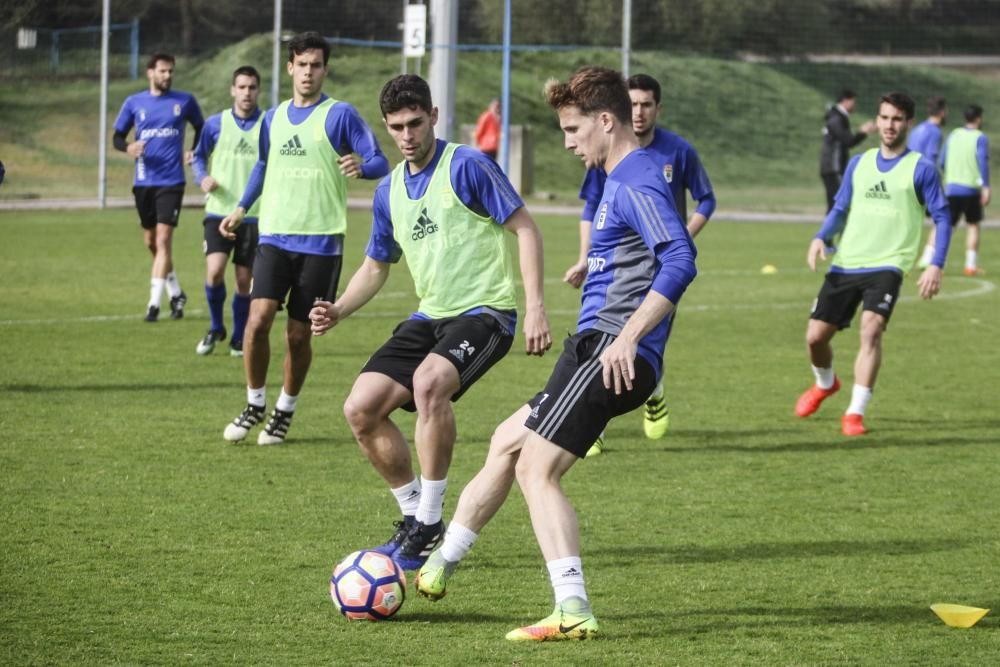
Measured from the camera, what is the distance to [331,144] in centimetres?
898

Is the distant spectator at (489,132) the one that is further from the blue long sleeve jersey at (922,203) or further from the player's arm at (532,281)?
the player's arm at (532,281)

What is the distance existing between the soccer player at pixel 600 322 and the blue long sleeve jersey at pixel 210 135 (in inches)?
305

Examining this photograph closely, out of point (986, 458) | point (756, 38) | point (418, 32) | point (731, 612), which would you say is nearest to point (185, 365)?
point (986, 458)

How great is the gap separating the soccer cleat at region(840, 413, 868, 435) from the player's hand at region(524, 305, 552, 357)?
4.34 m

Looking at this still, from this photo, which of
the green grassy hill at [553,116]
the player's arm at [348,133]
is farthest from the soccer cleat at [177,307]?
the green grassy hill at [553,116]

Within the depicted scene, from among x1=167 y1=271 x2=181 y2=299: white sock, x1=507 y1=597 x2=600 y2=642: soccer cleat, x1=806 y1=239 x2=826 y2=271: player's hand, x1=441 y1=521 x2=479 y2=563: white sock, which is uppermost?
x1=806 y1=239 x2=826 y2=271: player's hand

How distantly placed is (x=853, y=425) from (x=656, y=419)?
4.37ft

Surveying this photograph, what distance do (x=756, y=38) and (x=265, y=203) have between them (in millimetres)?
31572

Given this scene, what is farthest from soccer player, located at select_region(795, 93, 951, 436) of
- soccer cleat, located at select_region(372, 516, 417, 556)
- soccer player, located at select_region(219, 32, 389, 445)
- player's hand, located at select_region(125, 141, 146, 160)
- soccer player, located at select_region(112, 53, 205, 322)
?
player's hand, located at select_region(125, 141, 146, 160)

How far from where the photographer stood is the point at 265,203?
9.02 meters

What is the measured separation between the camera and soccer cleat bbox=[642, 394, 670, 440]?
9352mm

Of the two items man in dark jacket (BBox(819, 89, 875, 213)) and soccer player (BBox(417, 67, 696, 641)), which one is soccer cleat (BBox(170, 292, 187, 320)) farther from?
man in dark jacket (BBox(819, 89, 875, 213))

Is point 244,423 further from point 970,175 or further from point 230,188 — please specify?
point 970,175

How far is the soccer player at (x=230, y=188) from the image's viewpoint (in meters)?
12.3
